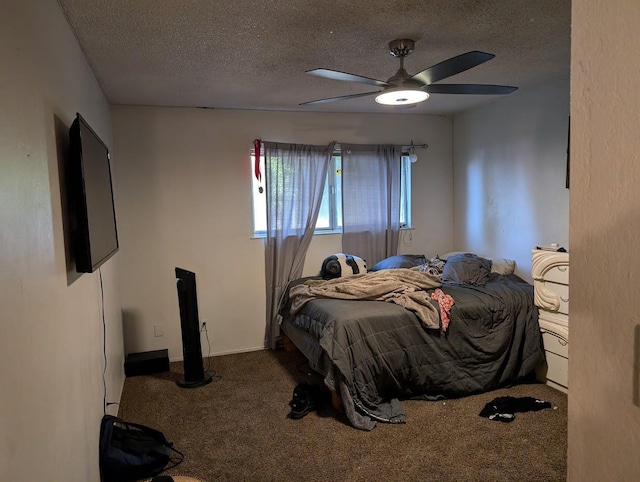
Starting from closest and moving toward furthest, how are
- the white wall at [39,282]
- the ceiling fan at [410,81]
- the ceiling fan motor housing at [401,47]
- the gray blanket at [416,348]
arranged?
the white wall at [39,282]
the ceiling fan at [410,81]
the ceiling fan motor housing at [401,47]
the gray blanket at [416,348]

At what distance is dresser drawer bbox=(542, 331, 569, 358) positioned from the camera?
10.4 ft

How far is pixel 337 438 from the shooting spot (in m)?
2.67

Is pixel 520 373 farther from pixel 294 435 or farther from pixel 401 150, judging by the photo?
pixel 401 150

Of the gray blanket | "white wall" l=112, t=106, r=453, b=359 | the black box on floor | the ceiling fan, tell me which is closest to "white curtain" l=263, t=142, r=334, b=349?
"white wall" l=112, t=106, r=453, b=359

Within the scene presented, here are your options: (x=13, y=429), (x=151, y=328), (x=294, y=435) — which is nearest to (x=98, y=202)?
(x=13, y=429)

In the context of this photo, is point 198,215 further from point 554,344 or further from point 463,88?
point 554,344

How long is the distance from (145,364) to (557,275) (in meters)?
3.31

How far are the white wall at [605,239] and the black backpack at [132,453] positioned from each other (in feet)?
6.98

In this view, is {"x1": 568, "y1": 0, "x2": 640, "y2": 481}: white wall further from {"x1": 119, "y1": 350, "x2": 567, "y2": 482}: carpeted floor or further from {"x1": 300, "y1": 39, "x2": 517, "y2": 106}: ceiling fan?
{"x1": 119, "y1": 350, "x2": 567, "y2": 482}: carpeted floor

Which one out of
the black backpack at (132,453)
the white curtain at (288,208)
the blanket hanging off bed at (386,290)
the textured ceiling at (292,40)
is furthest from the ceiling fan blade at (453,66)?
the black backpack at (132,453)

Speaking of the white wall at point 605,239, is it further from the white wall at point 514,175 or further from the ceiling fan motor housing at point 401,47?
the white wall at point 514,175

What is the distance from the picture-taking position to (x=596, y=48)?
0.70 m

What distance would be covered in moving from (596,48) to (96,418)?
240cm

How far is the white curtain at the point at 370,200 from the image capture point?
15.0ft
